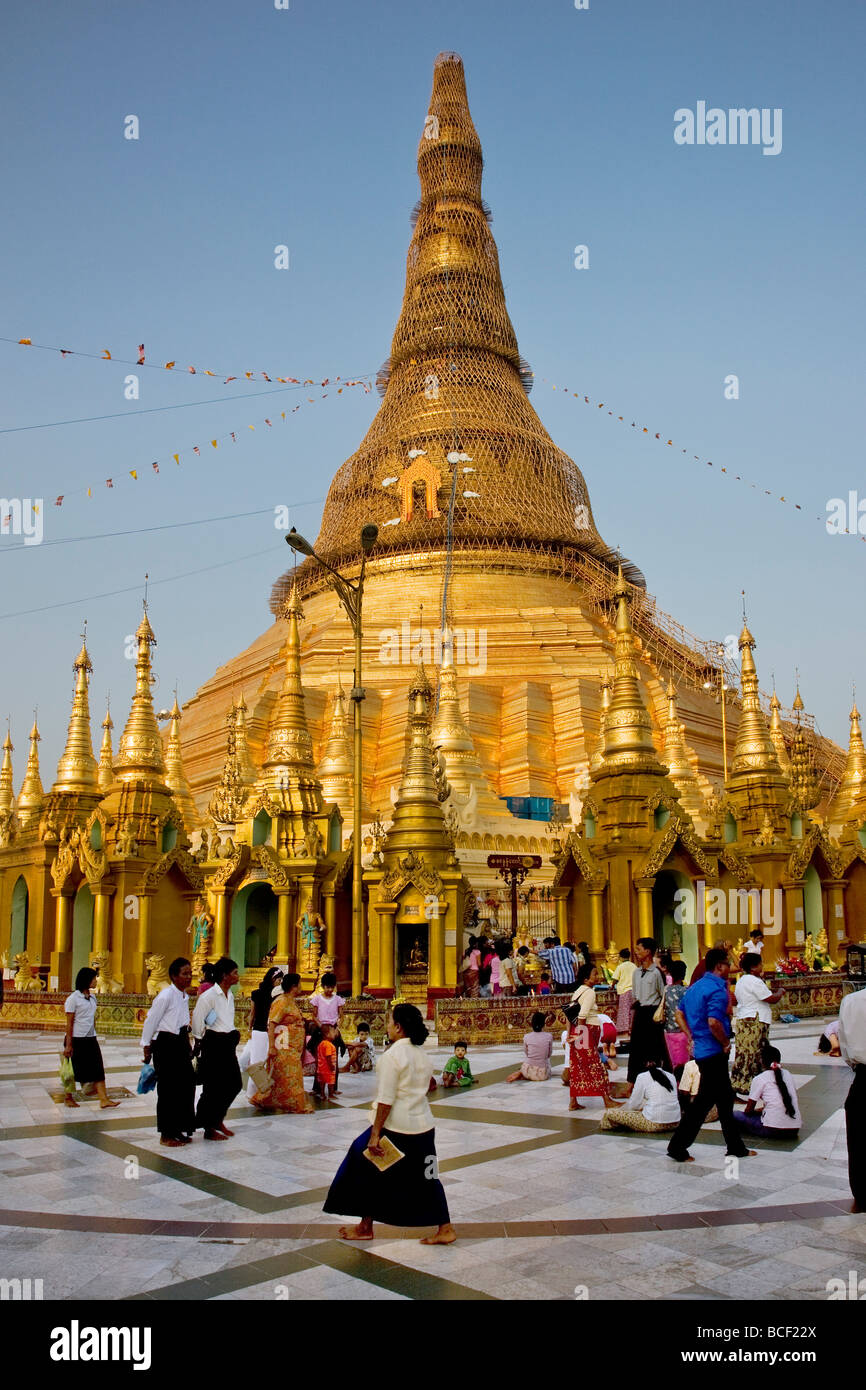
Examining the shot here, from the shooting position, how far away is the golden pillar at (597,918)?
2270cm

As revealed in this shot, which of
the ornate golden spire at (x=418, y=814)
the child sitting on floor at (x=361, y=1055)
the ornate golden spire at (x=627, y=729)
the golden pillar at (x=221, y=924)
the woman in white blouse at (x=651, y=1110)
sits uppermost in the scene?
the ornate golden spire at (x=627, y=729)

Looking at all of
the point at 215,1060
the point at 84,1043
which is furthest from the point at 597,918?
the point at 215,1060

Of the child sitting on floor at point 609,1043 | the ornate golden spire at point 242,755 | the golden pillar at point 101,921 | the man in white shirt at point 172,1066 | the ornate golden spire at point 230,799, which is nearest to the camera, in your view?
the man in white shirt at point 172,1066

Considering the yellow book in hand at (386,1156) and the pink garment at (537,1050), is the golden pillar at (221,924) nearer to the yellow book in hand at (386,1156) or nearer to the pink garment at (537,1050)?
the pink garment at (537,1050)

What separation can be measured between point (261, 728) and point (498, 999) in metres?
28.0

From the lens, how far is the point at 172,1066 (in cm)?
986

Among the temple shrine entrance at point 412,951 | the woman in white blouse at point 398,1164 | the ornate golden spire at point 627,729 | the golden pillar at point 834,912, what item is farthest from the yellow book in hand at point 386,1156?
the golden pillar at point 834,912

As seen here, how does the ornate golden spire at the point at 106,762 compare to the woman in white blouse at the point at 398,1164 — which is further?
the ornate golden spire at the point at 106,762

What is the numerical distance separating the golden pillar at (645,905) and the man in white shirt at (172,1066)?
1352cm

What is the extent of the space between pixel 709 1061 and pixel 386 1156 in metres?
3.14

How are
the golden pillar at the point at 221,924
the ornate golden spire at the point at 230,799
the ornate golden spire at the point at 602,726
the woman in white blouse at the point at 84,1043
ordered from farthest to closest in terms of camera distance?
the ornate golden spire at the point at 602,726
the ornate golden spire at the point at 230,799
the golden pillar at the point at 221,924
the woman in white blouse at the point at 84,1043

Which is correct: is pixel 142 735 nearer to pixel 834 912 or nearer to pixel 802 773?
pixel 834 912
